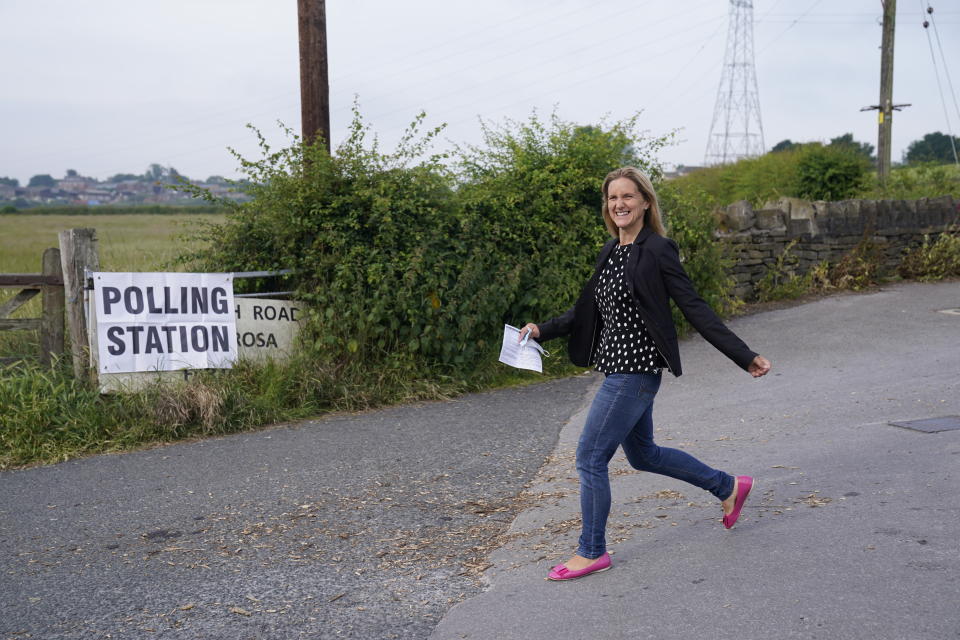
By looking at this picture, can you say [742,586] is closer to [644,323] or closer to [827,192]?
[644,323]

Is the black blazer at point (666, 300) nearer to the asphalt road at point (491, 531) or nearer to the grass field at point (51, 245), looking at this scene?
the asphalt road at point (491, 531)

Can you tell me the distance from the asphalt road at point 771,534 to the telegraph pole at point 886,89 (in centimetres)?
1744

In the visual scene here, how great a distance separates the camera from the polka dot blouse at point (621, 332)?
4.21 m

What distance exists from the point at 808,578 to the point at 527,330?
A: 5.90 feet

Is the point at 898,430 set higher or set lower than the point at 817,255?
lower

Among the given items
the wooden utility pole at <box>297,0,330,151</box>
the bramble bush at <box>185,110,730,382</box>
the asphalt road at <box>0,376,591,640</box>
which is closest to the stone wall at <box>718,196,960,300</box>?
the bramble bush at <box>185,110,730,382</box>

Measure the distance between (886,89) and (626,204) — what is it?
22.6 m

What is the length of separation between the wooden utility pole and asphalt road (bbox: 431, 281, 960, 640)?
424 centimetres

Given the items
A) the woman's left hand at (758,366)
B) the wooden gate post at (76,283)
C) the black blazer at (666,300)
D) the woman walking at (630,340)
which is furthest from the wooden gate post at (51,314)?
the woman's left hand at (758,366)

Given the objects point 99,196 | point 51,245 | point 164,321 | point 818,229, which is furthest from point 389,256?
point 99,196

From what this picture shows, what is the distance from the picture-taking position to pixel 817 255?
14.0 meters

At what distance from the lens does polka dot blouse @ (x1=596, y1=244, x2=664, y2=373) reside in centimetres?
421

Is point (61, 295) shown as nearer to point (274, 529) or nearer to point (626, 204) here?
point (274, 529)

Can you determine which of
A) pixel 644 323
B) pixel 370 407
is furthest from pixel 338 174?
pixel 644 323
